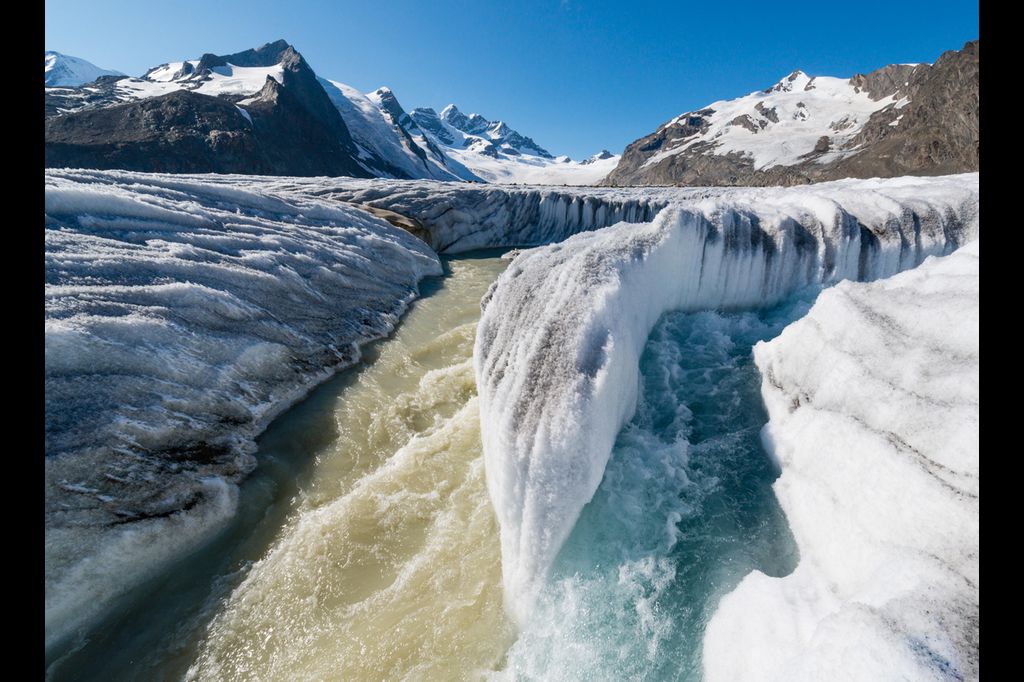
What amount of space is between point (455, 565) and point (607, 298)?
2936mm

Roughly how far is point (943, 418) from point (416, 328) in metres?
8.96

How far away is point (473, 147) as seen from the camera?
194500 mm

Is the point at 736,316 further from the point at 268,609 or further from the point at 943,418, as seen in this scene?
the point at 268,609

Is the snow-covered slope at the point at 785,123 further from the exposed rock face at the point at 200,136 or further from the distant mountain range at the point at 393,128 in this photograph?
the exposed rock face at the point at 200,136

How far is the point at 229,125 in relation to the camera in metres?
50.9

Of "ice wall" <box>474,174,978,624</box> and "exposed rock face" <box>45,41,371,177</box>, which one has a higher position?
"exposed rock face" <box>45,41,371,177</box>

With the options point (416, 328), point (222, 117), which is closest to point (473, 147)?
point (222, 117)

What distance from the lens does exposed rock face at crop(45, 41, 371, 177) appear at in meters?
43.0

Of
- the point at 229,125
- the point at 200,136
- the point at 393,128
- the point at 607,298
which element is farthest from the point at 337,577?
the point at 393,128

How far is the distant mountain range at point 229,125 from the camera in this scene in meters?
44.4

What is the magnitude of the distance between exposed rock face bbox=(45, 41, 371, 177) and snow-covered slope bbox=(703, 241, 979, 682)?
194ft

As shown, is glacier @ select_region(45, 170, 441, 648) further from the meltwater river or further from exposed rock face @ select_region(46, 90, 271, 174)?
exposed rock face @ select_region(46, 90, 271, 174)

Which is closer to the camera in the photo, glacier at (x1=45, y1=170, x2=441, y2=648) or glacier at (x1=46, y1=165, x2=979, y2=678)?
glacier at (x1=46, y1=165, x2=979, y2=678)

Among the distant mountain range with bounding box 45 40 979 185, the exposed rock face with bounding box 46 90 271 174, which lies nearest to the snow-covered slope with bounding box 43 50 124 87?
the distant mountain range with bounding box 45 40 979 185
